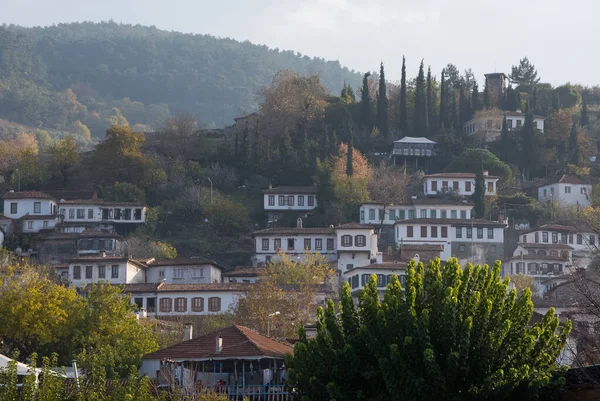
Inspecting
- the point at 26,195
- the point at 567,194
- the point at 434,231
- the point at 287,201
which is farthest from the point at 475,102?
the point at 26,195

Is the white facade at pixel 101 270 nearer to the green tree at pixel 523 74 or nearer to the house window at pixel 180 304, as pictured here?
the house window at pixel 180 304

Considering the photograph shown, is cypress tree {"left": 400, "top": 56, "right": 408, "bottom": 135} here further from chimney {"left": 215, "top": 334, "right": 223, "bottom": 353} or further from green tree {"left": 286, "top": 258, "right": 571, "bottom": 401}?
green tree {"left": 286, "top": 258, "right": 571, "bottom": 401}

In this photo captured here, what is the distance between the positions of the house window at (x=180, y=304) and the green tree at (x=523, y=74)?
6383 cm

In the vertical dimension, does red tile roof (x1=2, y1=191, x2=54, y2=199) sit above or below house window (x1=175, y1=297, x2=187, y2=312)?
above

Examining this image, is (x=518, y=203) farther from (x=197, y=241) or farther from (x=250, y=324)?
(x=250, y=324)

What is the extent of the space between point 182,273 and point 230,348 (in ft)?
142

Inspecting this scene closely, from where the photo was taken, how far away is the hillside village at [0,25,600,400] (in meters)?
87.1

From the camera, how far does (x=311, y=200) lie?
10638 cm

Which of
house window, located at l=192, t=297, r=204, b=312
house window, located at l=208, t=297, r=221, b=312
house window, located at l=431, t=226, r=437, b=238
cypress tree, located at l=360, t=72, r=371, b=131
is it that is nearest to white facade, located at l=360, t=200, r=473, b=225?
house window, located at l=431, t=226, r=437, b=238

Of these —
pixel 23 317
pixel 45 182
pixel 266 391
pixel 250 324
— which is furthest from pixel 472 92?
pixel 266 391

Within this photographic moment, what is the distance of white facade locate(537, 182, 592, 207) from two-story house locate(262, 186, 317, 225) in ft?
62.6

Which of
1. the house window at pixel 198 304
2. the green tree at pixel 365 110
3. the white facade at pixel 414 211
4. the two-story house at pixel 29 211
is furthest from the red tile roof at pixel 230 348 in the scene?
the green tree at pixel 365 110

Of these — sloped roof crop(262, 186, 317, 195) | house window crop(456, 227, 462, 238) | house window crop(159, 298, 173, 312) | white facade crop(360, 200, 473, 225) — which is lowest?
house window crop(159, 298, 173, 312)

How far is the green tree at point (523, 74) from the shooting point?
136m
